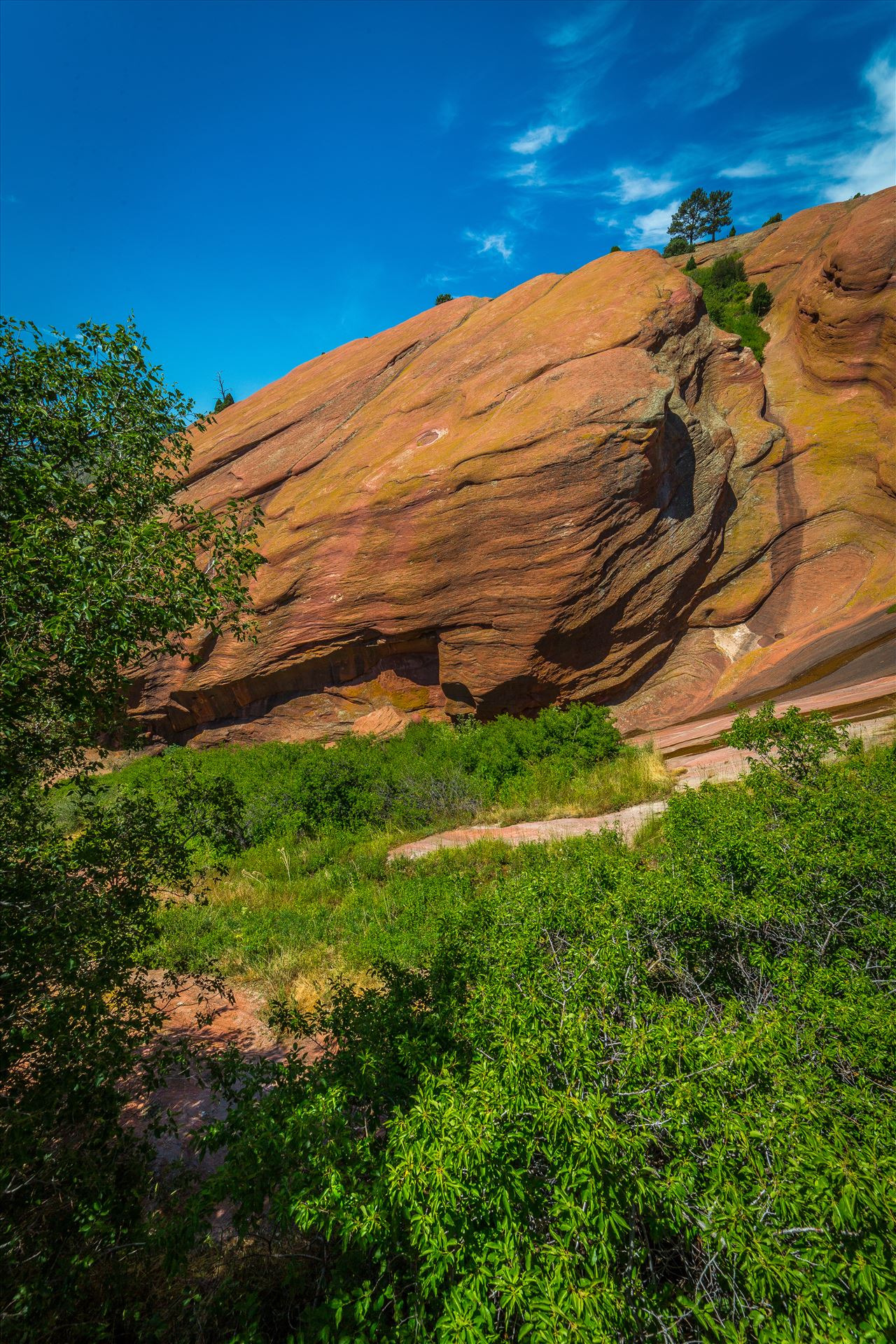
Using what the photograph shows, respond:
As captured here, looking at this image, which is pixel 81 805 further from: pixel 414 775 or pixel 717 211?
pixel 717 211

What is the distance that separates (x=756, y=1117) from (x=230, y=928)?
6.61 meters

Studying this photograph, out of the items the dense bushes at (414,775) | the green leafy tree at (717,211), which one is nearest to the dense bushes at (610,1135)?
the dense bushes at (414,775)

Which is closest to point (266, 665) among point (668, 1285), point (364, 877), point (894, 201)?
point (364, 877)

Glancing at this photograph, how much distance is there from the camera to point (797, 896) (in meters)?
4.11

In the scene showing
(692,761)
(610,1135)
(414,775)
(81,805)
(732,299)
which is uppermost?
(732,299)

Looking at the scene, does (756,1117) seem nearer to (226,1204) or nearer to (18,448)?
(226,1204)

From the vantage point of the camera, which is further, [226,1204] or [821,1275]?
[226,1204]

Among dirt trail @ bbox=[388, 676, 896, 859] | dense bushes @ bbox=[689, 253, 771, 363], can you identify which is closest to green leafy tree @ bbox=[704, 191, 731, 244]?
dense bushes @ bbox=[689, 253, 771, 363]

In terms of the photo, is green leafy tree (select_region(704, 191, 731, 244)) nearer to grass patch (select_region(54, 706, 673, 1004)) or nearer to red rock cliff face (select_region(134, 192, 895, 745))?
red rock cliff face (select_region(134, 192, 895, 745))

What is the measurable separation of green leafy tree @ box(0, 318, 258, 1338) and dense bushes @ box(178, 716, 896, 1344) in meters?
0.73

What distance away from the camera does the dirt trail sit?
30.1 feet

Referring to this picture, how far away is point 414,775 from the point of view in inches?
485

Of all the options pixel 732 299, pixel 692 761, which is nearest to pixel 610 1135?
pixel 692 761

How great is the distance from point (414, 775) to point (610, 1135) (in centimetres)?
1047
